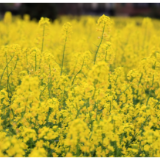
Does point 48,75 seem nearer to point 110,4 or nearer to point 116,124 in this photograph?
point 116,124

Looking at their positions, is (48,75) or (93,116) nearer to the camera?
(93,116)

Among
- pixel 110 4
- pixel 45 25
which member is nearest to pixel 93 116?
pixel 45 25

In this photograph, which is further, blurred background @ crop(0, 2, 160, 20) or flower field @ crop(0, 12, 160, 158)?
blurred background @ crop(0, 2, 160, 20)

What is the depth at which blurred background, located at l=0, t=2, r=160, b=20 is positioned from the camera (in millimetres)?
14820

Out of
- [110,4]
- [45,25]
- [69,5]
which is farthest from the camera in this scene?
[110,4]

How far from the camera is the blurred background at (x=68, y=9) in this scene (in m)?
14.8

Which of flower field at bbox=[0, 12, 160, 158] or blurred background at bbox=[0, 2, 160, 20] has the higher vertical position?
blurred background at bbox=[0, 2, 160, 20]

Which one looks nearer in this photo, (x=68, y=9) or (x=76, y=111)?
(x=76, y=111)

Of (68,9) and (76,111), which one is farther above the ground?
(68,9)

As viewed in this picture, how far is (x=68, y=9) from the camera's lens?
69.1 feet

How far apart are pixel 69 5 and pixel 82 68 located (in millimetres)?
17562

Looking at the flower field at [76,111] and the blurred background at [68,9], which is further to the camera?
the blurred background at [68,9]

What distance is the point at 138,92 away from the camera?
4.55 meters

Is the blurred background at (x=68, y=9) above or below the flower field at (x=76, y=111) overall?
above
